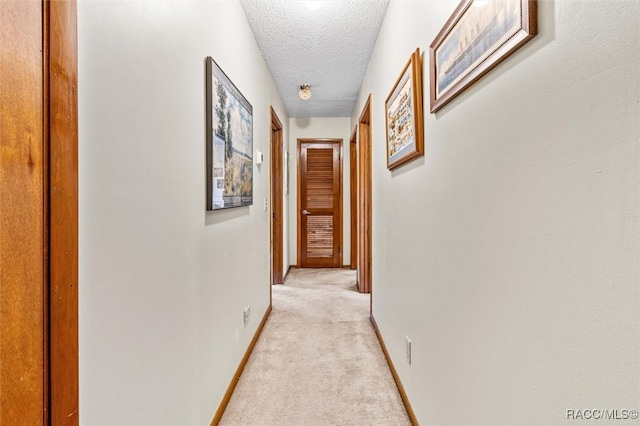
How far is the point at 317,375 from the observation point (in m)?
2.11

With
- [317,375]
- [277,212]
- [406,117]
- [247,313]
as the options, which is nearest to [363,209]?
[277,212]

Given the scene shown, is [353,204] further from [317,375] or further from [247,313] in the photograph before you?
[317,375]

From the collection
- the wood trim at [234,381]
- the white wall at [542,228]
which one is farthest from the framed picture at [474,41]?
the wood trim at [234,381]

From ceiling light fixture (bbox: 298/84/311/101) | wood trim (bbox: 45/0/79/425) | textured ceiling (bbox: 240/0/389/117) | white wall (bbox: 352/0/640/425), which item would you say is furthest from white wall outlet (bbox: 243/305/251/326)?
ceiling light fixture (bbox: 298/84/311/101)

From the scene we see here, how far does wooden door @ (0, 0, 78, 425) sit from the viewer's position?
0.55 meters

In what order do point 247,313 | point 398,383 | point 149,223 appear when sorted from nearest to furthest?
point 149,223
point 398,383
point 247,313

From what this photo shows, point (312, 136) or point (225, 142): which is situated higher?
point (312, 136)

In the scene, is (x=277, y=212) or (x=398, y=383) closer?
(x=398, y=383)

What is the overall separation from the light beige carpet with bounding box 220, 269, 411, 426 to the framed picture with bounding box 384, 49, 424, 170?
4.23 ft

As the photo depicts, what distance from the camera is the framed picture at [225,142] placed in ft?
5.01

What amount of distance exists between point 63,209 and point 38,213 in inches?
2.0

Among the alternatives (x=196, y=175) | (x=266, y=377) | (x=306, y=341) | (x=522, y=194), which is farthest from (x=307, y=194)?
(x=522, y=194)

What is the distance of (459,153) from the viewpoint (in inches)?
42.3

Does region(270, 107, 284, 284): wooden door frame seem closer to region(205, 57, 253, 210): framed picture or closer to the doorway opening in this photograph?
the doorway opening
